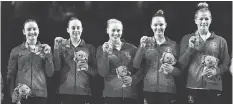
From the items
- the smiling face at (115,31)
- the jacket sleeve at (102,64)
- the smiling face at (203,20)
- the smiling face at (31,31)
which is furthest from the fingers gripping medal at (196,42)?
the smiling face at (31,31)

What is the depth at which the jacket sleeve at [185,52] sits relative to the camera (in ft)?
12.9

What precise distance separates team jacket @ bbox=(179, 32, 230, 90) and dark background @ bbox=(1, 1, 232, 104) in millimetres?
78

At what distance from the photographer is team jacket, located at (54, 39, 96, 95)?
3.98 m

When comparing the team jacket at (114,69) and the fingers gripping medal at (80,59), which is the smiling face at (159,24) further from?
the fingers gripping medal at (80,59)

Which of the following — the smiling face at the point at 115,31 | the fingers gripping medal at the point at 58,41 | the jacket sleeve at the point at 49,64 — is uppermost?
the smiling face at the point at 115,31

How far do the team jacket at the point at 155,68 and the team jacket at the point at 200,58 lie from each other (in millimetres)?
135

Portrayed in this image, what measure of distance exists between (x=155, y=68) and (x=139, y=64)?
180 mm

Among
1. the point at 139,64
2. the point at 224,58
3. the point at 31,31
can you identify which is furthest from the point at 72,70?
the point at 224,58

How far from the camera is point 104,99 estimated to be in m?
3.99

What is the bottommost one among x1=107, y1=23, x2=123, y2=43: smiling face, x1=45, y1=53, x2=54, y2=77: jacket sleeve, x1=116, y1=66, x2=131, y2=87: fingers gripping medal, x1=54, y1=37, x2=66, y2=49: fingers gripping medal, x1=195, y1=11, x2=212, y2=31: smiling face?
x1=116, y1=66, x2=131, y2=87: fingers gripping medal

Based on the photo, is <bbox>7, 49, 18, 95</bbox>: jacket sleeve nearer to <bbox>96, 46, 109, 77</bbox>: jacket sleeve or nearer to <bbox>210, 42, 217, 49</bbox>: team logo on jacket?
<bbox>96, 46, 109, 77</bbox>: jacket sleeve

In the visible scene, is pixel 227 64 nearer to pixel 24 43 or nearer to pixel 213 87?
pixel 213 87

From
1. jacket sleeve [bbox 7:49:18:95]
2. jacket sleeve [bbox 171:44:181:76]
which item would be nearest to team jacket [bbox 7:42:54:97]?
jacket sleeve [bbox 7:49:18:95]

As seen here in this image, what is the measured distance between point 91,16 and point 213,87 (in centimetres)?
153
